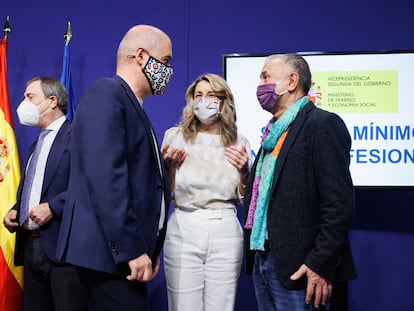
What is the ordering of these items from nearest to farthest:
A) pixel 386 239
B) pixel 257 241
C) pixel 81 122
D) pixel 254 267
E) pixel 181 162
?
pixel 81 122
pixel 257 241
pixel 254 267
pixel 181 162
pixel 386 239

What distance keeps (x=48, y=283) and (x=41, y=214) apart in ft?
1.44

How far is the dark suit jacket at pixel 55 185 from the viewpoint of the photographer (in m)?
2.26

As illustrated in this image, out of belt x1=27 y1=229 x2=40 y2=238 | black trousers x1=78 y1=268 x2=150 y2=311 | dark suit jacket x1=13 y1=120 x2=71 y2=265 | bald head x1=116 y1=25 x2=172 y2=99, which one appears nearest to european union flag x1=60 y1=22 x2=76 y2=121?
dark suit jacket x1=13 y1=120 x2=71 y2=265

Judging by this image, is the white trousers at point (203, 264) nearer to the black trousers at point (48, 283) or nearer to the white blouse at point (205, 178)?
the white blouse at point (205, 178)

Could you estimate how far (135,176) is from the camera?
146 centimetres

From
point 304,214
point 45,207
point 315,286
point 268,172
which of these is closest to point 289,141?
point 268,172

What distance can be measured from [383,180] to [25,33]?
9.13 ft

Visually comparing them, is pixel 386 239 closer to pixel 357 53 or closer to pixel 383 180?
pixel 383 180

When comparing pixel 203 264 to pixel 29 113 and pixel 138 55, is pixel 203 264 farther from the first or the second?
pixel 29 113

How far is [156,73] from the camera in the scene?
5.34 feet

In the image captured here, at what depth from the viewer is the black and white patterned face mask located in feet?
5.30

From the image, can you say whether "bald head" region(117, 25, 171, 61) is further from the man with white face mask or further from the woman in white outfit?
the man with white face mask

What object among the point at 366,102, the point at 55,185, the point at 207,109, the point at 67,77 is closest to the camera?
the point at 207,109

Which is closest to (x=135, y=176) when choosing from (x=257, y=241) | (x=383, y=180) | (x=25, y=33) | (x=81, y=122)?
(x=81, y=122)
